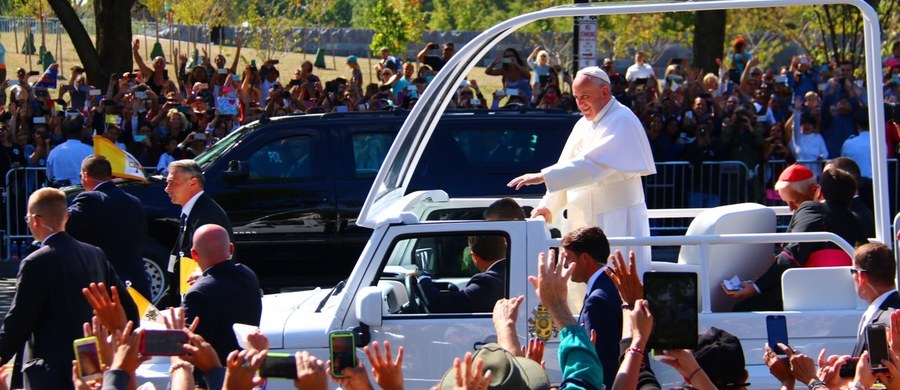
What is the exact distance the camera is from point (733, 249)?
665cm

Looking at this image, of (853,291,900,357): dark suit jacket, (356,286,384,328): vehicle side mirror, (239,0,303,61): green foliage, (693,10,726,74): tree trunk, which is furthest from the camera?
(239,0,303,61): green foliage

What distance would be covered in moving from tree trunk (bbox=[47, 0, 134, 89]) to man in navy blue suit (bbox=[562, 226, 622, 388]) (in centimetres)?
1411

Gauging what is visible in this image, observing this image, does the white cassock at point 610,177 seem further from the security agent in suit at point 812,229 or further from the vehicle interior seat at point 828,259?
the vehicle interior seat at point 828,259

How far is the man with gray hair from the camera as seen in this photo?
6574 mm

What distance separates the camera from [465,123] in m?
11.9

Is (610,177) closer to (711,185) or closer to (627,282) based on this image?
(627,282)

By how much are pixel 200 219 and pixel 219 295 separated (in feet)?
6.91

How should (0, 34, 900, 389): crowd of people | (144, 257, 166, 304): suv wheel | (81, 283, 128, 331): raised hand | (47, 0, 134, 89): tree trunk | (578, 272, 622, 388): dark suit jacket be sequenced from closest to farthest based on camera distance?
(0, 34, 900, 389): crowd of people, (81, 283, 128, 331): raised hand, (578, 272, 622, 388): dark suit jacket, (144, 257, 166, 304): suv wheel, (47, 0, 134, 89): tree trunk

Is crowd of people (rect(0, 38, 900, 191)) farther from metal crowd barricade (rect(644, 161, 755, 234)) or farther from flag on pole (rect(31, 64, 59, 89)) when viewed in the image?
flag on pole (rect(31, 64, 59, 89))

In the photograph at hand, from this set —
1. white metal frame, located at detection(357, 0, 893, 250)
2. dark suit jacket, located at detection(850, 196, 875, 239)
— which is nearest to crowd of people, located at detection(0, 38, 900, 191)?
white metal frame, located at detection(357, 0, 893, 250)

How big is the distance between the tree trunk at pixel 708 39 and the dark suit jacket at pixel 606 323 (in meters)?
18.9

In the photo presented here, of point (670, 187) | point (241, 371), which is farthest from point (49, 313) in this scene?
point (670, 187)

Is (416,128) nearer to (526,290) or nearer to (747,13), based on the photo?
(526,290)

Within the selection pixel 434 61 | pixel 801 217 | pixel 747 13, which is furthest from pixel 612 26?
pixel 801 217
